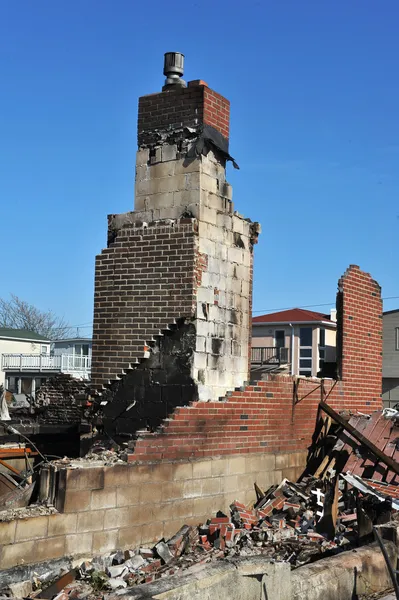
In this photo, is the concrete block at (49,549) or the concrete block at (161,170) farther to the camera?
the concrete block at (161,170)

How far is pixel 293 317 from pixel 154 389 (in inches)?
1330

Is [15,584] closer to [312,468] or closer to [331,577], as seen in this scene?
[331,577]

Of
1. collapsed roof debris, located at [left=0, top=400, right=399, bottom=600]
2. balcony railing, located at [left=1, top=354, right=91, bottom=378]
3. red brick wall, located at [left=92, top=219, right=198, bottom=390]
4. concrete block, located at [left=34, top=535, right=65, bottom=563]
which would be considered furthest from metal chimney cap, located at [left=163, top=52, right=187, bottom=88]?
balcony railing, located at [left=1, top=354, right=91, bottom=378]

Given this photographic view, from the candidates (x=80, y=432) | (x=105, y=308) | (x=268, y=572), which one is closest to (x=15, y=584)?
(x=268, y=572)

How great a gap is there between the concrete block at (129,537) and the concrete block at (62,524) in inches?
26.1

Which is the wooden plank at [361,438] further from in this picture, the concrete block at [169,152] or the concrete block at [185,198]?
the concrete block at [169,152]

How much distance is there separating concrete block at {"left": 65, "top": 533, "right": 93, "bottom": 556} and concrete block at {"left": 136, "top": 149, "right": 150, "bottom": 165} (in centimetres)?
524

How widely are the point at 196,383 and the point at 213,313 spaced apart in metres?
1.00

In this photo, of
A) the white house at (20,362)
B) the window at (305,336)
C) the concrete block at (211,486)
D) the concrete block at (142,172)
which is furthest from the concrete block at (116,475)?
the window at (305,336)

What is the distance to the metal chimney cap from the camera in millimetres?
10102

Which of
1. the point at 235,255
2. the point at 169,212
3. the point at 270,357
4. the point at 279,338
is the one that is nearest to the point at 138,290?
the point at 169,212

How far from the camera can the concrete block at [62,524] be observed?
6832mm

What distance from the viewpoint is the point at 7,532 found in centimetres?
645

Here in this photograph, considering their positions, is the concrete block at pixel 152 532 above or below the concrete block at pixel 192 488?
below
